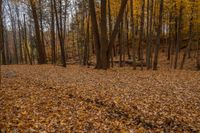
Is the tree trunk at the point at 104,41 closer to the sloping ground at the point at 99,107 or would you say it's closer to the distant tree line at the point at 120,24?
the distant tree line at the point at 120,24

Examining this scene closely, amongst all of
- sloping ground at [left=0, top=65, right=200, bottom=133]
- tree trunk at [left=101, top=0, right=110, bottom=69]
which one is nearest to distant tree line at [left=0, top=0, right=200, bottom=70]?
tree trunk at [left=101, top=0, right=110, bottom=69]

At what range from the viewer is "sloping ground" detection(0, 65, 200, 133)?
22.5 ft

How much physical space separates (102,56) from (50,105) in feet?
31.9

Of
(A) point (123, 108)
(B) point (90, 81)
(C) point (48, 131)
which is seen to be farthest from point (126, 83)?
(C) point (48, 131)

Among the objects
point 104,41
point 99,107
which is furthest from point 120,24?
point 99,107

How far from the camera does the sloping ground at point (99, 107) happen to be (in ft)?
22.5

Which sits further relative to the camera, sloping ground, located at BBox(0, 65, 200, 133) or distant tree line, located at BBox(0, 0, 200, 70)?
distant tree line, located at BBox(0, 0, 200, 70)

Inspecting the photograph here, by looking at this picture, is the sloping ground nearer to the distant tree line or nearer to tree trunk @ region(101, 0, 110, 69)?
tree trunk @ region(101, 0, 110, 69)

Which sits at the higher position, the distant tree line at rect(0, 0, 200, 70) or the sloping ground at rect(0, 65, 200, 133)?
the distant tree line at rect(0, 0, 200, 70)

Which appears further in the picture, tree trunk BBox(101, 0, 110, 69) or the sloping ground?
tree trunk BBox(101, 0, 110, 69)

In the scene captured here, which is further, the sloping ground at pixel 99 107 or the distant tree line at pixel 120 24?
the distant tree line at pixel 120 24

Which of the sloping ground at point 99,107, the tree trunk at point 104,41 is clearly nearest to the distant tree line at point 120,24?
the tree trunk at point 104,41

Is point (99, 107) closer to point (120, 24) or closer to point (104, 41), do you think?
point (104, 41)

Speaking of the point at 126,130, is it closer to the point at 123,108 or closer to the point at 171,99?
the point at 123,108
